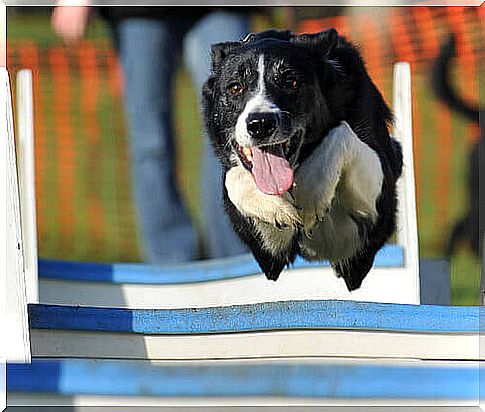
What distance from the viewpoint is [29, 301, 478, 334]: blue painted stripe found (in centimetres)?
195

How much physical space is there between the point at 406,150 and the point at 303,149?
0.31 meters

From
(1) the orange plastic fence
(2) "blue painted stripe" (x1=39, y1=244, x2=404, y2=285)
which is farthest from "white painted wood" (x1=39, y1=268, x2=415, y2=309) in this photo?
(1) the orange plastic fence

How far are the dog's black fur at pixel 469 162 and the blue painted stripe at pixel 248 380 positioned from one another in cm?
46

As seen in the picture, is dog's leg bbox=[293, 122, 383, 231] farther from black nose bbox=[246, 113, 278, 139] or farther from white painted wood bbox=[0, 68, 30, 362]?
white painted wood bbox=[0, 68, 30, 362]

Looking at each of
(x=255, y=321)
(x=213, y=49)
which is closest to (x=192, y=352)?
(x=255, y=321)

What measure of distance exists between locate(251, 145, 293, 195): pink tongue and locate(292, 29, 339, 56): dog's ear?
0.26 m

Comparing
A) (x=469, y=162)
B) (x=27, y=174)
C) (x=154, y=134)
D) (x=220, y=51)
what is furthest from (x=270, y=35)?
(x=27, y=174)

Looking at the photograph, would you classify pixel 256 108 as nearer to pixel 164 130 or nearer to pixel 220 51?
pixel 220 51

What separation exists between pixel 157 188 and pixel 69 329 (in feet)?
1.75

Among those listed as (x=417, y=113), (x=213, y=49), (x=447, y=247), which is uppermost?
(x=213, y=49)

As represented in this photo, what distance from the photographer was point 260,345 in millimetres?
1973

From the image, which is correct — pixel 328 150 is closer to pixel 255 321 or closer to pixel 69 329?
pixel 255 321

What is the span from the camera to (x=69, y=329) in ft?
6.57

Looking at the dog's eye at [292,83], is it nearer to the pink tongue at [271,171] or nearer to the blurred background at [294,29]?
the pink tongue at [271,171]
